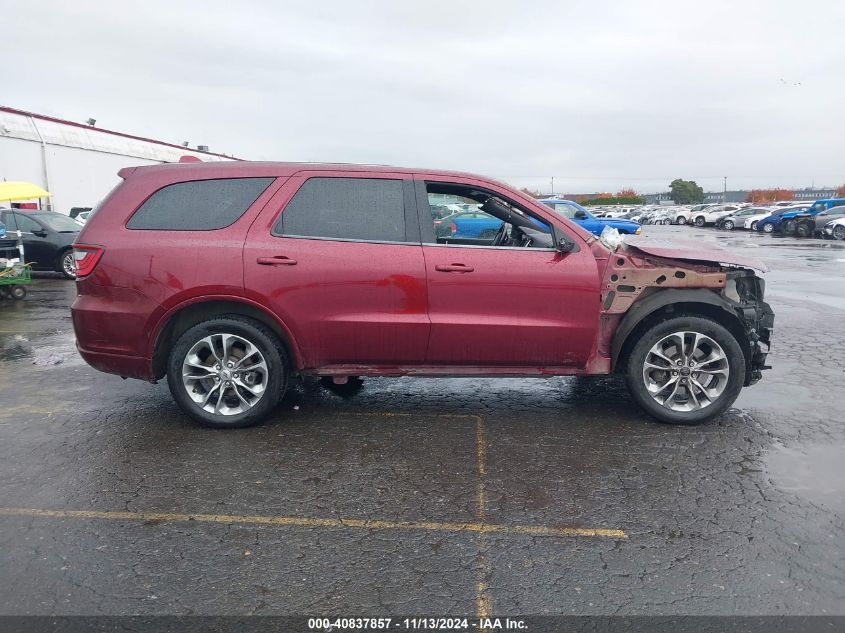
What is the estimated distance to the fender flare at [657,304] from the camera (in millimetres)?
4887

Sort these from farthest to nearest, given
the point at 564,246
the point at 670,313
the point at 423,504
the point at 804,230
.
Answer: the point at 804,230
the point at 670,313
the point at 564,246
the point at 423,504

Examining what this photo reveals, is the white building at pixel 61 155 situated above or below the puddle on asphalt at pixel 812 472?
above

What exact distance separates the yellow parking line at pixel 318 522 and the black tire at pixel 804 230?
114ft

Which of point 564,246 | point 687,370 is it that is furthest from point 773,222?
point 564,246

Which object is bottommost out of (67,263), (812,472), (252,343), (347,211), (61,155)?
(812,472)

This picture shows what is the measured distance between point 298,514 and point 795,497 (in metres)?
2.81

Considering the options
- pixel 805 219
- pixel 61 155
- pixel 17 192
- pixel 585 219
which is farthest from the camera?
pixel 805 219

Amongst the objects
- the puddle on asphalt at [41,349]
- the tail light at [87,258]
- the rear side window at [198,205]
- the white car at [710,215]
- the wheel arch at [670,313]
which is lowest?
the puddle on asphalt at [41,349]

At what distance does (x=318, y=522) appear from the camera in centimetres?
356

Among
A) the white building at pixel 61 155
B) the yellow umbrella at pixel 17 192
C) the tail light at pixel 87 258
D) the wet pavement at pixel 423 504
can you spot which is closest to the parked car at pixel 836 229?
the white building at pixel 61 155

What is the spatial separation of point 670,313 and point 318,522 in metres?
3.02

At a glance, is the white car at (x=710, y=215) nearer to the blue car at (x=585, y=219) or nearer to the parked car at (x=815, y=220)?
the parked car at (x=815, y=220)

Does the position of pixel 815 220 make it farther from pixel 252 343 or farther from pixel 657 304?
pixel 252 343

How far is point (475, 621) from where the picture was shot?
2748 mm
